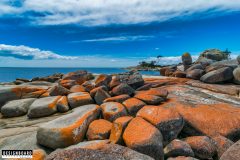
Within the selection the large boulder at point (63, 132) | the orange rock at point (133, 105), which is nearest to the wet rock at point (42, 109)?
the large boulder at point (63, 132)

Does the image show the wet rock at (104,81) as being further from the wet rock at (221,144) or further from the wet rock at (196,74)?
the wet rock at (221,144)

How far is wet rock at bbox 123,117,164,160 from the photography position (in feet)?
16.8

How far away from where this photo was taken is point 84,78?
42.3 ft

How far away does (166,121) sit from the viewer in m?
6.05

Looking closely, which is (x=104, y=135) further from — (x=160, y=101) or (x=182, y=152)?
(x=160, y=101)

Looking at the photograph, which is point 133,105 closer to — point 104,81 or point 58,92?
point 104,81

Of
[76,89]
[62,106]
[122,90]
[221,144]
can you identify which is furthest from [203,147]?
[76,89]

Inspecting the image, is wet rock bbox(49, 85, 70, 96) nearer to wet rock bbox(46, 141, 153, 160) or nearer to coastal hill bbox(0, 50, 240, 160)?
coastal hill bbox(0, 50, 240, 160)

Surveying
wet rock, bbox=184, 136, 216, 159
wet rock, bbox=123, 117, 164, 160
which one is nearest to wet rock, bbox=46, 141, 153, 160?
wet rock, bbox=123, 117, 164, 160

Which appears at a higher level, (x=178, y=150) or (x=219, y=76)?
(x=219, y=76)

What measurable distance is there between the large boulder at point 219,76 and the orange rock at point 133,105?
18.7ft

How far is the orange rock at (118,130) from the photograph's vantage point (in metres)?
5.49

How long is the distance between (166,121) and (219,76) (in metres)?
6.76

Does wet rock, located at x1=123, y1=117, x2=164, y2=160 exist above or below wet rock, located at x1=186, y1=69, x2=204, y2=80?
below
